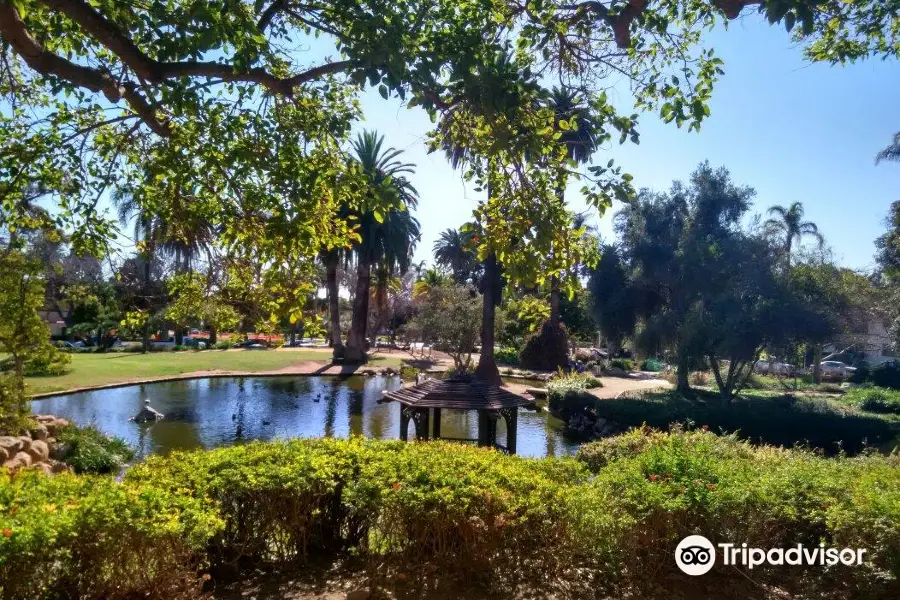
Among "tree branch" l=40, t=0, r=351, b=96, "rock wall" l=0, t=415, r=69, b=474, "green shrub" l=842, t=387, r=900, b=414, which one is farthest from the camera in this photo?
"green shrub" l=842, t=387, r=900, b=414

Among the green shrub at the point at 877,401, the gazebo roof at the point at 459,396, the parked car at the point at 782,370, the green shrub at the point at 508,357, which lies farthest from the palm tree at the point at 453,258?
the gazebo roof at the point at 459,396

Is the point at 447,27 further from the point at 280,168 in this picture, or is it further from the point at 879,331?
the point at 879,331

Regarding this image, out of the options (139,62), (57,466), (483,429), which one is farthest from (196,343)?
(139,62)

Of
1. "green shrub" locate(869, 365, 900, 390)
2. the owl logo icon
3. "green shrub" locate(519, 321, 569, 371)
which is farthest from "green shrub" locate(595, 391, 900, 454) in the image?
"green shrub" locate(519, 321, 569, 371)

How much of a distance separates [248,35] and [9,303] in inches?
359

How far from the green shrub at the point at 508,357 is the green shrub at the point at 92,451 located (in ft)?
115

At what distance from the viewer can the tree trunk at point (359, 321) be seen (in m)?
43.2

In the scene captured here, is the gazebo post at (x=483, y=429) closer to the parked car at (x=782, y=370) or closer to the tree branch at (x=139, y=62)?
the tree branch at (x=139, y=62)

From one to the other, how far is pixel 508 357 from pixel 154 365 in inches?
1029

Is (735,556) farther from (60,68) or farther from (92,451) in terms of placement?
(92,451)

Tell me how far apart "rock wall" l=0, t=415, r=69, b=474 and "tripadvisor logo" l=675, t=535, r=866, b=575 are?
32.3ft

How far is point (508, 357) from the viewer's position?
50.0 metres

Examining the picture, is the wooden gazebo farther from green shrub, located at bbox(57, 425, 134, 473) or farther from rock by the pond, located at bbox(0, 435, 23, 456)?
rock by the pond, located at bbox(0, 435, 23, 456)

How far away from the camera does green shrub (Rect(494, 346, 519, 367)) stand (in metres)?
48.9
